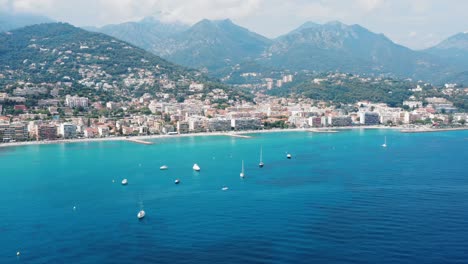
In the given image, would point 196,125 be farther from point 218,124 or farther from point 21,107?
point 21,107

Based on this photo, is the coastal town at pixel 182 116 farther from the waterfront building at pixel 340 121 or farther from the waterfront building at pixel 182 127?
the waterfront building at pixel 340 121

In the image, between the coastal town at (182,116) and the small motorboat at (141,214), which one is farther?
the coastal town at (182,116)

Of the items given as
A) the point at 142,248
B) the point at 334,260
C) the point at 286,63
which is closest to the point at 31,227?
the point at 142,248

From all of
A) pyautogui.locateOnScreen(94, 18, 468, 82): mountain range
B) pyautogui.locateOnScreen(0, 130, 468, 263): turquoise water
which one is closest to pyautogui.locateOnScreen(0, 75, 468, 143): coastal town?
pyautogui.locateOnScreen(0, 130, 468, 263): turquoise water

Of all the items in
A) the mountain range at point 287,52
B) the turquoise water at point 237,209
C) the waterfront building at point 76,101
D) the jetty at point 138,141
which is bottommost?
the turquoise water at point 237,209

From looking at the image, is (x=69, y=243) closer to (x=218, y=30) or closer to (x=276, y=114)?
(x=276, y=114)

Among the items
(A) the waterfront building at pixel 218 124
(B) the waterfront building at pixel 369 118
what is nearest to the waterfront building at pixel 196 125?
(A) the waterfront building at pixel 218 124

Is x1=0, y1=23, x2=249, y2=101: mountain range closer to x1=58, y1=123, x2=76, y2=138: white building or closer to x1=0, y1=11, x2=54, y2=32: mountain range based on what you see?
x1=58, y1=123, x2=76, y2=138: white building

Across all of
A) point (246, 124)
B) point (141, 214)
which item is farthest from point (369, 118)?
point (141, 214)
